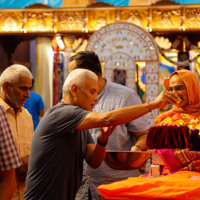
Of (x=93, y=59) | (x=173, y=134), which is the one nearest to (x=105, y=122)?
(x=173, y=134)

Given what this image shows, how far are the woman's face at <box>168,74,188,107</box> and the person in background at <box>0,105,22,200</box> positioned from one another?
156 centimetres

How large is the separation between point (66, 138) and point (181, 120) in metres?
0.90

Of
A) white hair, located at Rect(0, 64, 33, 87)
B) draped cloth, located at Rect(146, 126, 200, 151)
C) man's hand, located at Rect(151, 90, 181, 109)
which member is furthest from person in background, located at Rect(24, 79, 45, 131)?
man's hand, located at Rect(151, 90, 181, 109)

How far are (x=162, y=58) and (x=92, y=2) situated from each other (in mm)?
2114

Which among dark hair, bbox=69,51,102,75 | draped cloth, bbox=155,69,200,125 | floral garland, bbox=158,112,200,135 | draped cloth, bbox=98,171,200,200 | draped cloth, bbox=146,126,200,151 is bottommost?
draped cloth, bbox=98,171,200,200

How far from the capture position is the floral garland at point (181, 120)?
8.95 feet

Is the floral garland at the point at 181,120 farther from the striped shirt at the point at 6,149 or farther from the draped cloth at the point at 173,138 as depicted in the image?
the striped shirt at the point at 6,149

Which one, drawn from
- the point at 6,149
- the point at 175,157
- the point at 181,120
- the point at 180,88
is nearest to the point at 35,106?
the point at 180,88

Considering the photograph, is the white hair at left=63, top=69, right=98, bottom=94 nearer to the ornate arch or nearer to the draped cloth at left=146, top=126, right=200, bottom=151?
the draped cloth at left=146, top=126, right=200, bottom=151

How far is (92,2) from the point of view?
31.9ft

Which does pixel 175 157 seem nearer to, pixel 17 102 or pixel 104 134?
pixel 104 134

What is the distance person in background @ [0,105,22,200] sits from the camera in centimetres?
168

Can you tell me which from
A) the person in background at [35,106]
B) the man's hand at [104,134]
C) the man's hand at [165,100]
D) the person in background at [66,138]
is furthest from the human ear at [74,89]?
the person in background at [35,106]

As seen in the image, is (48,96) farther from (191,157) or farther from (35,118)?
(191,157)
